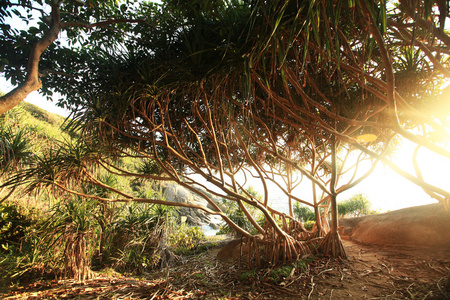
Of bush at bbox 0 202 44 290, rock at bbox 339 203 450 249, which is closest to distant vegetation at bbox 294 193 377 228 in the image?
rock at bbox 339 203 450 249

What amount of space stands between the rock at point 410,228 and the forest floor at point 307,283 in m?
0.46

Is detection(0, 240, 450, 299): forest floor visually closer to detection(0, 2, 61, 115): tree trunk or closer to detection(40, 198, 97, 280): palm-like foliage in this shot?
detection(40, 198, 97, 280): palm-like foliage

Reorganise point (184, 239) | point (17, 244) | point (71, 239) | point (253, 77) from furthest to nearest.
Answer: point (184, 239) → point (17, 244) → point (71, 239) → point (253, 77)

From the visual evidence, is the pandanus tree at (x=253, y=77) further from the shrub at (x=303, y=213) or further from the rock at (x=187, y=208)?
the rock at (x=187, y=208)

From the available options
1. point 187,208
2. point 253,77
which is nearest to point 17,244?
point 253,77

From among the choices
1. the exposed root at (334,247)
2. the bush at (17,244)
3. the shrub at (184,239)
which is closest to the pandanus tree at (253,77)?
the exposed root at (334,247)

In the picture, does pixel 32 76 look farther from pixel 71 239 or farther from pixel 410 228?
pixel 410 228

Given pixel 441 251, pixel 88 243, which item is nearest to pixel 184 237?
pixel 88 243

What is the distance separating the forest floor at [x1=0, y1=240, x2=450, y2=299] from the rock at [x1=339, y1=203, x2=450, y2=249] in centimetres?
46

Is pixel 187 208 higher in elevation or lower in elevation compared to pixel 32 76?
lower

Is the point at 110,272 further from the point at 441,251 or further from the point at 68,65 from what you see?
the point at 441,251

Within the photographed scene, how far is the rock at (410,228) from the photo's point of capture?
3.90 meters

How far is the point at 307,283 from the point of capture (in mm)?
2660

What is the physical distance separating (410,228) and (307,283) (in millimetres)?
3164
